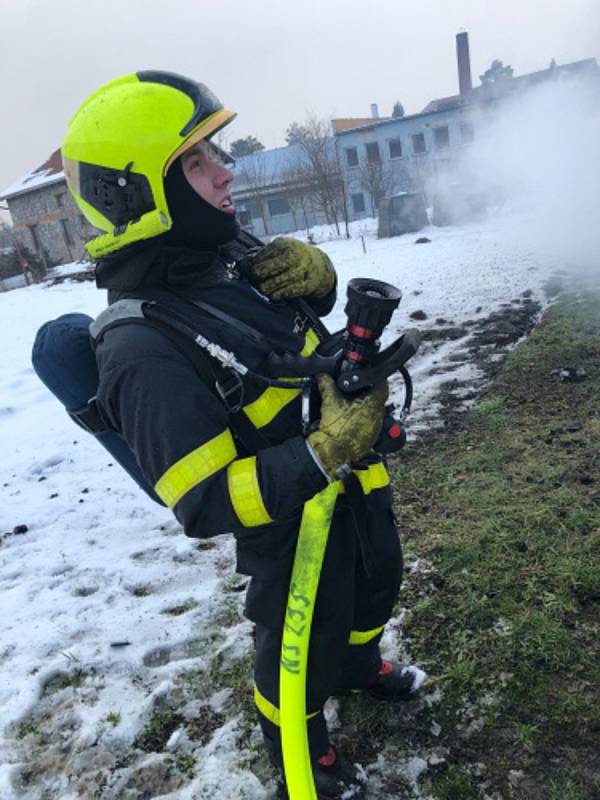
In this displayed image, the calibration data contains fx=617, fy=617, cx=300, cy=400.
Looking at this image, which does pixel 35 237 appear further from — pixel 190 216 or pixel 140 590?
pixel 190 216

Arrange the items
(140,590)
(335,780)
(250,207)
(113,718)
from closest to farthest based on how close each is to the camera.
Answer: (335,780) → (113,718) → (140,590) → (250,207)

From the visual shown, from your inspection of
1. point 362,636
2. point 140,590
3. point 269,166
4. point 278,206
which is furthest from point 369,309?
point 269,166

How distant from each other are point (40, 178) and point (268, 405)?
42120mm

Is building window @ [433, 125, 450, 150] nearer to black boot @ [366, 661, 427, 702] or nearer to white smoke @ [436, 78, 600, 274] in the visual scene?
white smoke @ [436, 78, 600, 274]

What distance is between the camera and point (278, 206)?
147 feet

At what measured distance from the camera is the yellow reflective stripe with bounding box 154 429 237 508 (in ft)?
5.58

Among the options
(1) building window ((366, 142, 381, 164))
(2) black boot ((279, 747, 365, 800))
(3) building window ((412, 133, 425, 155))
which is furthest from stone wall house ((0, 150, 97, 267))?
(2) black boot ((279, 747, 365, 800))

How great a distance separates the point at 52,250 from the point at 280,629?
4204 centimetres

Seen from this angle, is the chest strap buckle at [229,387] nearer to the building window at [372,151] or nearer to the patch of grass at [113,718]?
the patch of grass at [113,718]

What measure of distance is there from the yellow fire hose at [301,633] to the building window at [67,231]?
4037 centimetres

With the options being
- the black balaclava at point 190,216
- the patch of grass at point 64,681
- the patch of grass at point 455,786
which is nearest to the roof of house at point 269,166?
the patch of grass at point 64,681

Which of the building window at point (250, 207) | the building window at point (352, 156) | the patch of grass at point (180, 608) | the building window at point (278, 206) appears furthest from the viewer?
the building window at point (278, 206)

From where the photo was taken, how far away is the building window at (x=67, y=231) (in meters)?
38.1

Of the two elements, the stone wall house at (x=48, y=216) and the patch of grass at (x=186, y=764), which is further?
the stone wall house at (x=48, y=216)
